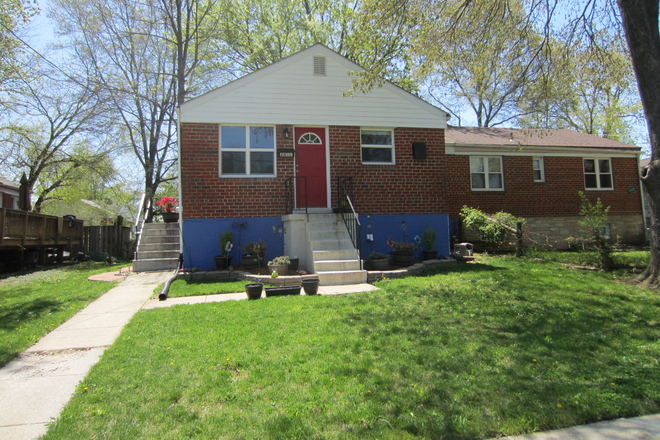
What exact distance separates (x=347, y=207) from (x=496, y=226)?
494cm

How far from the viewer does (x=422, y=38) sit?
8578 mm

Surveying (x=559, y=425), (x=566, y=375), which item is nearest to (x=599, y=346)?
(x=566, y=375)

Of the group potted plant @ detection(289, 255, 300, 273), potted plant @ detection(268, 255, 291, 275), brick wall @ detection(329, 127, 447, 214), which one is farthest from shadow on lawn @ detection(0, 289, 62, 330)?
brick wall @ detection(329, 127, 447, 214)

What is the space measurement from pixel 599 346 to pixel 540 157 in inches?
523

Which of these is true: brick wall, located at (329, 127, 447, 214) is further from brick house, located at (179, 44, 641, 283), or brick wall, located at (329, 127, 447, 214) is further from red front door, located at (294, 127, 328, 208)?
red front door, located at (294, 127, 328, 208)

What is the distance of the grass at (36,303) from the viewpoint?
15.1 feet

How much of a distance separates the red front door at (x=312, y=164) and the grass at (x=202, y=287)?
10.2 feet

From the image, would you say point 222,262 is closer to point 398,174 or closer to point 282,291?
point 282,291

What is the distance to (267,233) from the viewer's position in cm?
972

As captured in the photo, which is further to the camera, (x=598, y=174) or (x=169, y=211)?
(x=598, y=174)

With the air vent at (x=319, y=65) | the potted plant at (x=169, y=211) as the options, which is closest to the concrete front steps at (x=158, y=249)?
the potted plant at (x=169, y=211)

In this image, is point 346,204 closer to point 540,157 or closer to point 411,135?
point 411,135

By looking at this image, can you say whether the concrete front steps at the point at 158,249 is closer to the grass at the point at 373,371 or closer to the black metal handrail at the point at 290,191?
the black metal handrail at the point at 290,191

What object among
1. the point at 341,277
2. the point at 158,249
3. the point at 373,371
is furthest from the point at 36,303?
the point at 373,371
